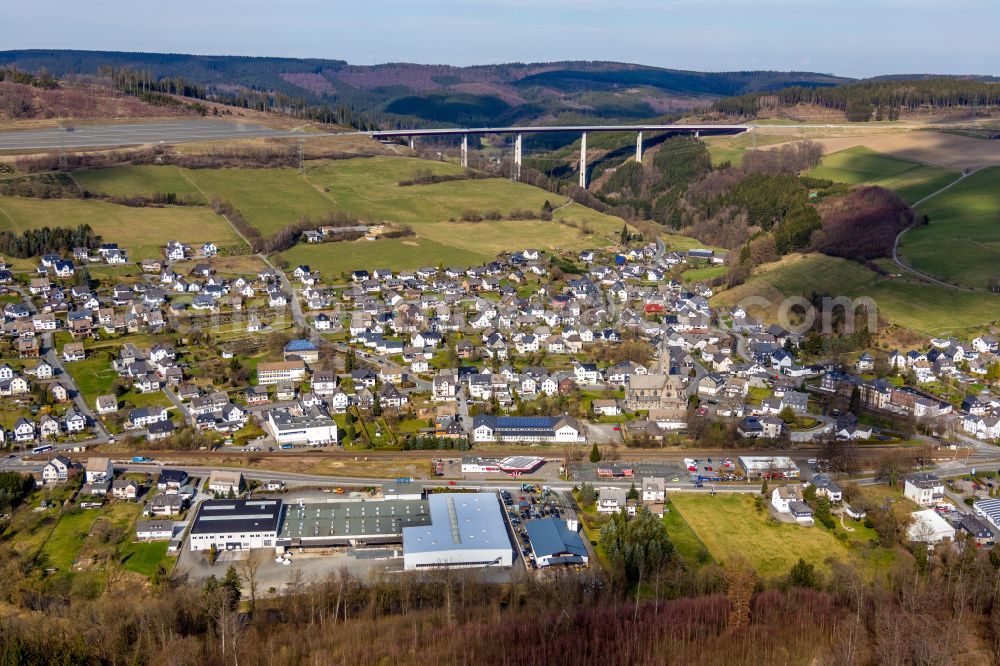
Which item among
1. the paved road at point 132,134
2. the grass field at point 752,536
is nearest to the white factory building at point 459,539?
the grass field at point 752,536

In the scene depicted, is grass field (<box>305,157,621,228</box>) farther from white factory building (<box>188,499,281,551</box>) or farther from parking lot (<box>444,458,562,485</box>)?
white factory building (<box>188,499,281,551</box>)

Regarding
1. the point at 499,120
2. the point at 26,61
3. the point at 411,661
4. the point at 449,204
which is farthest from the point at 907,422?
the point at 26,61

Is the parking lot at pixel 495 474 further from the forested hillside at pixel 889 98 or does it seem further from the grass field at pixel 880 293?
the forested hillside at pixel 889 98

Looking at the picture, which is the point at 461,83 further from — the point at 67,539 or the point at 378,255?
the point at 67,539

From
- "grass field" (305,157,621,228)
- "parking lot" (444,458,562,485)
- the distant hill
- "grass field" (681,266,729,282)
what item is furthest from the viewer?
the distant hill

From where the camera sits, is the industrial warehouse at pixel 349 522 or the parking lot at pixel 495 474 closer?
the industrial warehouse at pixel 349 522

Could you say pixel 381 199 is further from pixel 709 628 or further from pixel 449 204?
pixel 709 628

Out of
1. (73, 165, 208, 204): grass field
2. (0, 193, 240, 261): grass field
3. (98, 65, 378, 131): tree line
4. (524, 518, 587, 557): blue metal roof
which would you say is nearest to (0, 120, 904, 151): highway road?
(73, 165, 208, 204): grass field
